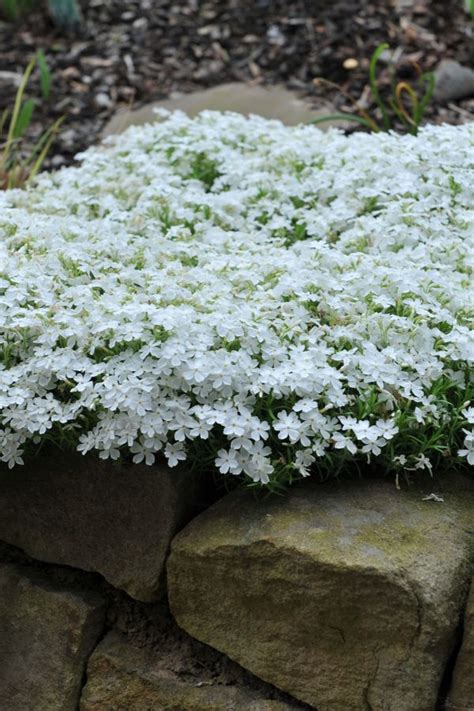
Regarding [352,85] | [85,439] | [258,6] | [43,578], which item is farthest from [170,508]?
[258,6]

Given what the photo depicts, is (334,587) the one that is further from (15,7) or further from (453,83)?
(15,7)

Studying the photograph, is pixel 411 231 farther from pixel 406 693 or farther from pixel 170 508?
pixel 406 693

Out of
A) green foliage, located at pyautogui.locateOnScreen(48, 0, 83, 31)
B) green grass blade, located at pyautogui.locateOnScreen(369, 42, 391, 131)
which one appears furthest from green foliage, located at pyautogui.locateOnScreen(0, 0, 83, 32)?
green grass blade, located at pyautogui.locateOnScreen(369, 42, 391, 131)

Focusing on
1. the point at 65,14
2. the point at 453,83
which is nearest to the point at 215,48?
the point at 65,14

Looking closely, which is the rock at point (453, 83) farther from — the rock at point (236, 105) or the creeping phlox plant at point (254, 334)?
the creeping phlox plant at point (254, 334)

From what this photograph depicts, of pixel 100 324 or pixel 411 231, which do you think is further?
pixel 411 231

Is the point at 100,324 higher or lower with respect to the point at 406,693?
higher

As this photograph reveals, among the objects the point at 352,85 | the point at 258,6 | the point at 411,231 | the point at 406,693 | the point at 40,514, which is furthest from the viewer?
the point at 258,6
